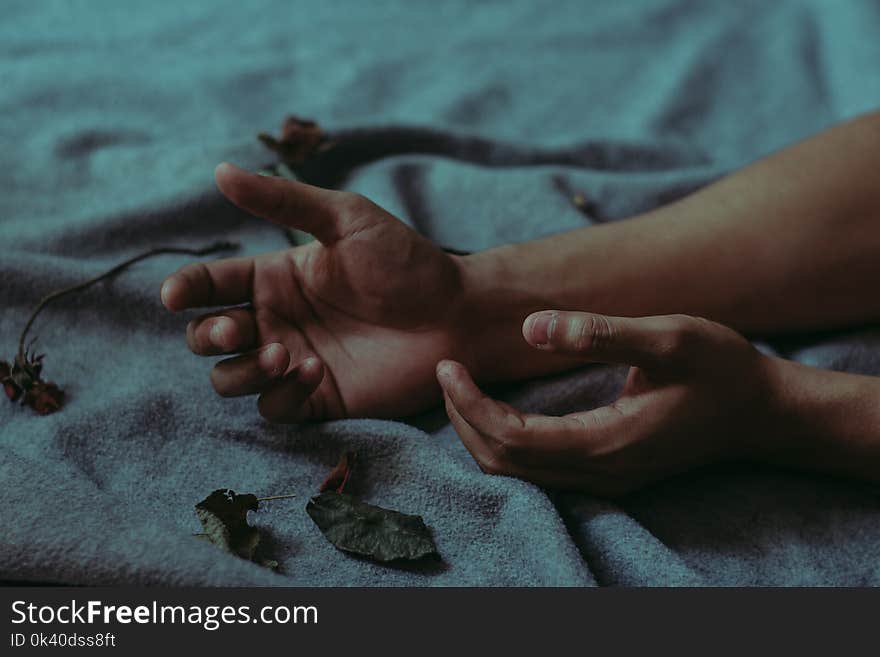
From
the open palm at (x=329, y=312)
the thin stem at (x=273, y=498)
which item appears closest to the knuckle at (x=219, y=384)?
the open palm at (x=329, y=312)

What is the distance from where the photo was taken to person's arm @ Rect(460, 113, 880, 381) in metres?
0.89

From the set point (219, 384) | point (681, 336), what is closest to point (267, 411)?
point (219, 384)

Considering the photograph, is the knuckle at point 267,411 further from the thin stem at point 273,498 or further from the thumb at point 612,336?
the thumb at point 612,336

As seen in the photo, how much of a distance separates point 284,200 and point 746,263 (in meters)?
0.51

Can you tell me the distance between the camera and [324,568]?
26.7 inches

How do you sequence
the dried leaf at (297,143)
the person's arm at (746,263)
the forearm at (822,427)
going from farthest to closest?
the dried leaf at (297,143)
the person's arm at (746,263)
the forearm at (822,427)

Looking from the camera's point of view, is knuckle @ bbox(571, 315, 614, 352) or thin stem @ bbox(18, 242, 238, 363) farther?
thin stem @ bbox(18, 242, 238, 363)

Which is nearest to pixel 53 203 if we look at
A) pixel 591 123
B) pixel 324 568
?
pixel 324 568

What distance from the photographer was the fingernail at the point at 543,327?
675mm

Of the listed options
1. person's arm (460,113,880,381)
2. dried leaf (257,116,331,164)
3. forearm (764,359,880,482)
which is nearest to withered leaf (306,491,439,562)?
person's arm (460,113,880,381)

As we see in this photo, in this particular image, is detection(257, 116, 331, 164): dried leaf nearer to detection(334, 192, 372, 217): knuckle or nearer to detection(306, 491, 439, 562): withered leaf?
detection(334, 192, 372, 217): knuckle

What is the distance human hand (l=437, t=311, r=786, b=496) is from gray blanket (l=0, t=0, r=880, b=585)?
29 millimetres

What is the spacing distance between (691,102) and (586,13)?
0.33 m

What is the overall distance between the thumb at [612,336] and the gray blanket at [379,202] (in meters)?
0.13
